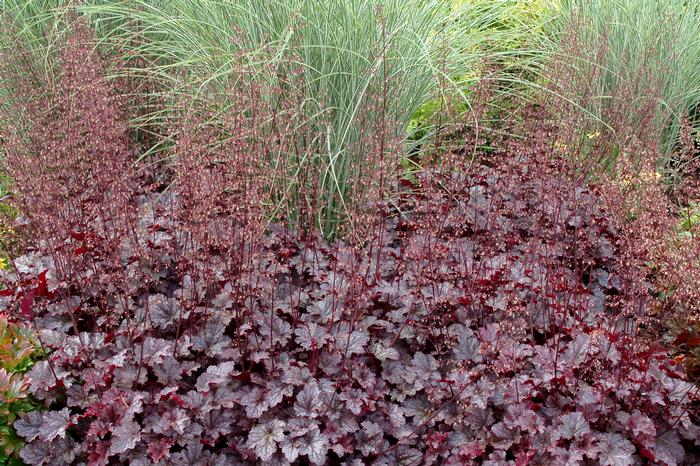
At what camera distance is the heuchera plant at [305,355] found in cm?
233

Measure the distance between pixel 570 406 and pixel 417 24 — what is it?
2.27 m

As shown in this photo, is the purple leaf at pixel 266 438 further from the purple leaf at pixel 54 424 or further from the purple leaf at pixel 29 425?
the purple leaf at pixel 29 425

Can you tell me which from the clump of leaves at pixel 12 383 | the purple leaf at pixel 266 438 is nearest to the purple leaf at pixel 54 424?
the clump of leaves at pixel 12 383

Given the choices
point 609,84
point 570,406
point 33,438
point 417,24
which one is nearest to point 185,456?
point 33,438

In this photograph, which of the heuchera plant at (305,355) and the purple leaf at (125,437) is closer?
the purple leaf at (125,437)

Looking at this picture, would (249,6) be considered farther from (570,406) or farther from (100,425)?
(570,406)

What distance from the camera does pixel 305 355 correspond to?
2.67 m

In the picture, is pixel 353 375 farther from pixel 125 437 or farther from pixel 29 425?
pixel 29 425

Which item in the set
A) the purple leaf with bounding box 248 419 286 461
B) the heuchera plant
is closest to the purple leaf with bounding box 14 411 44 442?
the heuchera plant

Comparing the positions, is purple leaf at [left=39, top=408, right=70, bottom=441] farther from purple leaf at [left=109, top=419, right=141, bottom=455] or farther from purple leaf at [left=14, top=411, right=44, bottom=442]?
purple leaf at [left=109, top=419, right=141, bottom=455]

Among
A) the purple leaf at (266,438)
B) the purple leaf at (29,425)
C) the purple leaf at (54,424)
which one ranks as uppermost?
the purple leaf at (54,424)

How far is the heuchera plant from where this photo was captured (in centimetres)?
233

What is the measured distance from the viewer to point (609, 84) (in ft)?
15.5

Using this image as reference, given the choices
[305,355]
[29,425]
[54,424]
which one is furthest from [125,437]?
[305,355]
